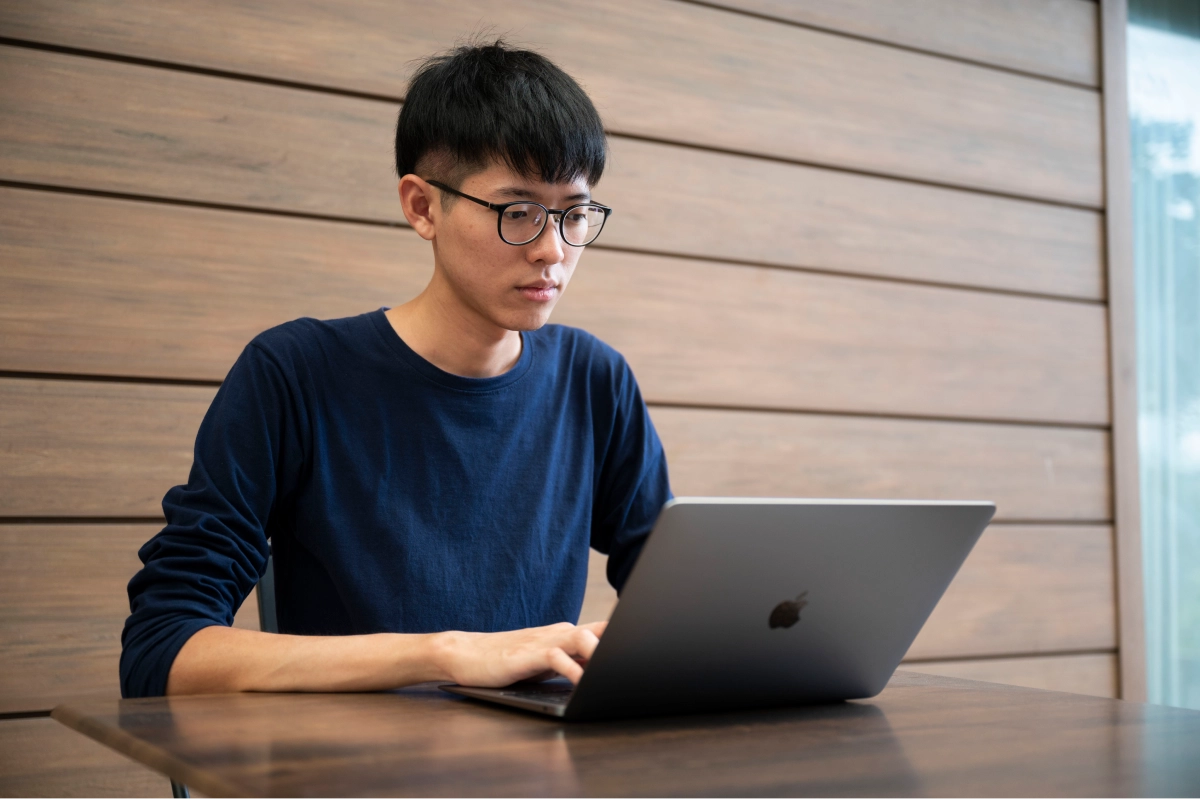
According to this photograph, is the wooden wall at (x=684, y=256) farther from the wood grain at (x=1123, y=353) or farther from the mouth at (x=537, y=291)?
the mouth at (x=537, y=291)

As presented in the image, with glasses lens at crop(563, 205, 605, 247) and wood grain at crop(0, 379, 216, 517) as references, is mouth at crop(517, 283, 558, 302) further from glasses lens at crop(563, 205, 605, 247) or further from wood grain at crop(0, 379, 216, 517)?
wood grain at crop(0, 379, 216, 517)

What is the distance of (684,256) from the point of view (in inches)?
83.8

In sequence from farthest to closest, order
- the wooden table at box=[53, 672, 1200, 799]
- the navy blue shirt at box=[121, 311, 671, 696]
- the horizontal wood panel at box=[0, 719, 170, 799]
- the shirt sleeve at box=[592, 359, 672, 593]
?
the horizontal wood panel at box=[0, 719, 170, 799] < the shirt sleeve at box=[592, 359, 672, 593] < the navy blue shirt at box=[121, 311, 671, 696] < the wooden table at box=[53, 672, 1200, 799]

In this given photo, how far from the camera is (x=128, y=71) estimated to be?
170 cm

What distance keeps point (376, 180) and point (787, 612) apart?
1308 millimetres

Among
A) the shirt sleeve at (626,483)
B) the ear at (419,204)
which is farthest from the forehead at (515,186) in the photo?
the shirt sleeve at (626,483)

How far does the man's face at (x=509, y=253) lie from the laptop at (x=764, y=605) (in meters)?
0.50

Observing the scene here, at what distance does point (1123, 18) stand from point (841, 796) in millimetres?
2629

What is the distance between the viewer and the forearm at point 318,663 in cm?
90

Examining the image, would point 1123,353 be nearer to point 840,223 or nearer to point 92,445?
point 840,223

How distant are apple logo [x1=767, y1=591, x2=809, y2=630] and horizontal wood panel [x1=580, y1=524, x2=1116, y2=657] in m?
1.59

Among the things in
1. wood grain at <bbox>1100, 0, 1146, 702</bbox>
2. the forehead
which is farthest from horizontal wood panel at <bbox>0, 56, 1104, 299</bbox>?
the forehead

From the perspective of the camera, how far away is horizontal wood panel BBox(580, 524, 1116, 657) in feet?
7.72

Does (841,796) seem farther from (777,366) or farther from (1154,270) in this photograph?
(1154,270)
